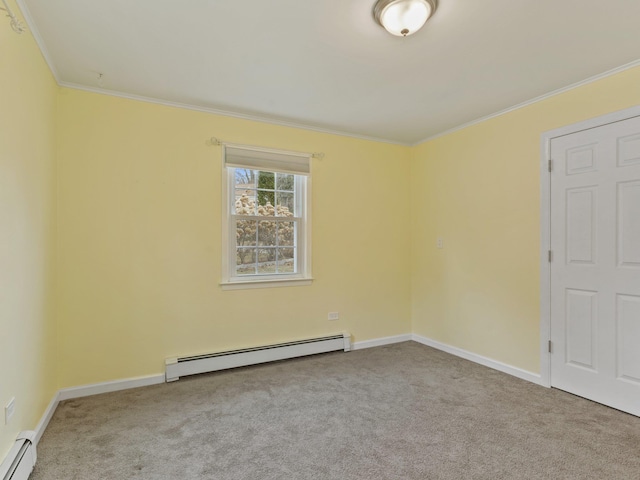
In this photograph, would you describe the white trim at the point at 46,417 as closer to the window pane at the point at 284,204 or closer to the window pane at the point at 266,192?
the window pane at the point at 266,192

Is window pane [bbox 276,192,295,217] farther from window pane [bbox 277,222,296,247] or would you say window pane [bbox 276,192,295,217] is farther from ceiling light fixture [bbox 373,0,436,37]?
ceiling light fixture [bbox 373,0,436,37]

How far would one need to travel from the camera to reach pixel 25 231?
1983 millimetres

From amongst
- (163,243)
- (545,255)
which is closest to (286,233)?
(163,243)

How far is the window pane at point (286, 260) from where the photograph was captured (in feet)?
12.1

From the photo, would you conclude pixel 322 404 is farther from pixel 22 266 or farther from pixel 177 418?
pixel 22 266

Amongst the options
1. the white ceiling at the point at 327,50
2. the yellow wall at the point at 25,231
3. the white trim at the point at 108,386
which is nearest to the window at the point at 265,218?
the white ceiling at the point at 327,50

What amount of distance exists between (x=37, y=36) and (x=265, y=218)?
2172 mm

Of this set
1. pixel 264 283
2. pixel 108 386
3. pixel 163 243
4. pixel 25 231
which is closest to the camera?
pixel 25 231

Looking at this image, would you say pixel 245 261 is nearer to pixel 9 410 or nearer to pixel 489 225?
pixel 9 410

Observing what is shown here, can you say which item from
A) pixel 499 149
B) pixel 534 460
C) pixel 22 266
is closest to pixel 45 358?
pixel 22 266

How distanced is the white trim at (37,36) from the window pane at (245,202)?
5.49ft

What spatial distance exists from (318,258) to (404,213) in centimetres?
138

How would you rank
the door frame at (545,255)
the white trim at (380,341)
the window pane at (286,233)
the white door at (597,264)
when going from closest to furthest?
1. the white door at (597,264)
2. the door frame at (545,255)
3. the window pane at (286,233)
4. the white trim at (380,341)

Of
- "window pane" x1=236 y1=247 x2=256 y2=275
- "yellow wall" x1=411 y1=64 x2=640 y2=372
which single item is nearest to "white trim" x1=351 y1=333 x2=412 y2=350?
"yellow wall" x1=411 y1=64 x2=640 y2=372
